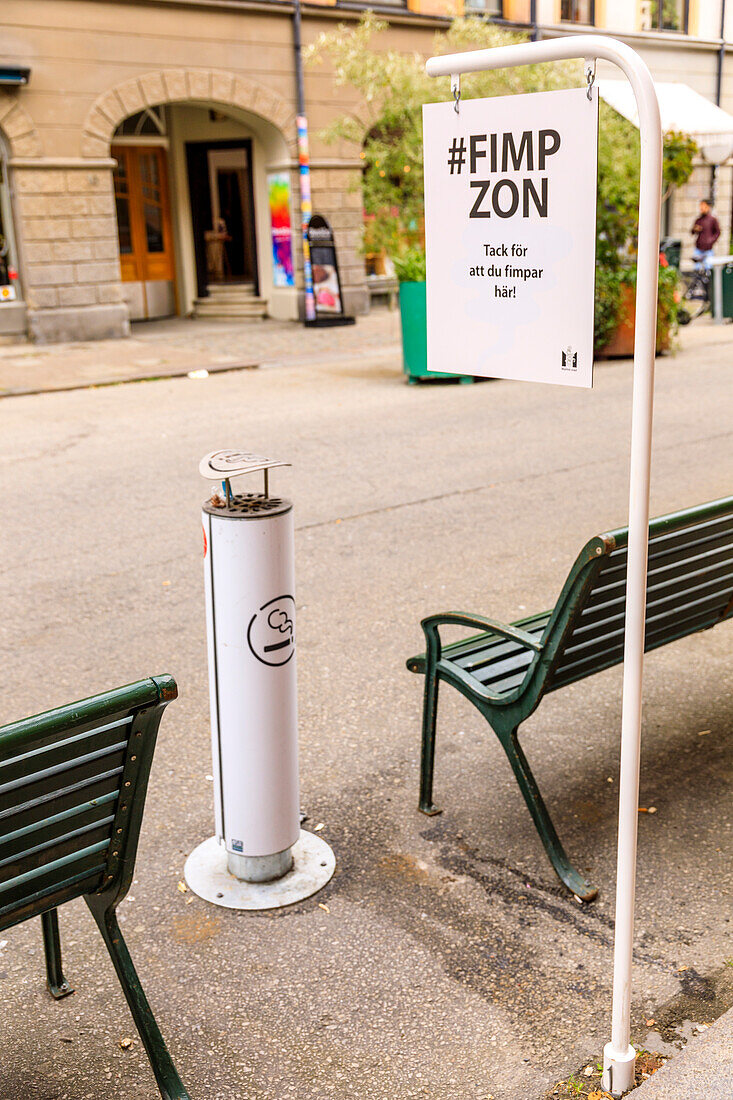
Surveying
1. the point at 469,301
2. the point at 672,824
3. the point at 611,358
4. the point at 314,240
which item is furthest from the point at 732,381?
the point at 469,301

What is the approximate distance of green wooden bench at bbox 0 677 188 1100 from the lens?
7.41 feet

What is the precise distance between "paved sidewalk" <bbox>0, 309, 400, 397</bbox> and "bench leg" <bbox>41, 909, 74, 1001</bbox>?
36.4ft

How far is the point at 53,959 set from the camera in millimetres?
2971

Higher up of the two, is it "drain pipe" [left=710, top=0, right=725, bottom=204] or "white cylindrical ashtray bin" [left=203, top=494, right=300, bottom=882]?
"drain pipe" [left=710, top=0, right=725, bottom=204]

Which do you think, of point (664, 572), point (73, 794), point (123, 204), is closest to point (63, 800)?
point (73, 794)

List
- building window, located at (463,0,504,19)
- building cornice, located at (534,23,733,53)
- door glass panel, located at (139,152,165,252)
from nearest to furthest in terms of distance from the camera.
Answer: door glass panel, located at (139,152,165,252), building window, located at (463,0,504,19), building cornice, located at (534,23,733,53)

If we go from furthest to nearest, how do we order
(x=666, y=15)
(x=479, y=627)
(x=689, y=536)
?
(x=666, y=15), (x=479, y=627), (x=689, y=536)

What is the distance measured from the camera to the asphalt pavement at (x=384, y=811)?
2.79m

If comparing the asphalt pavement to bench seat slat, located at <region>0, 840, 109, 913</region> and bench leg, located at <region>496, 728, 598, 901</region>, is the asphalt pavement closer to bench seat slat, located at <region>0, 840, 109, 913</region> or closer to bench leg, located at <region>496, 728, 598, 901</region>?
bench leg, located at <region>496, 728, 598, 901</region>

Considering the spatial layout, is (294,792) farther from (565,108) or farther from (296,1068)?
(565,108)

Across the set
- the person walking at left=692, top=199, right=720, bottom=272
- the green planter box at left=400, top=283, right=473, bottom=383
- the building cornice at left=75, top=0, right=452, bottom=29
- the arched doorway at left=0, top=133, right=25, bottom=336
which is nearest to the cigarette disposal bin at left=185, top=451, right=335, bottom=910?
the green planter box at left=400, top=283, right=473, bottom=383

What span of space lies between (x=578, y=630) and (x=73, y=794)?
5.31 feet

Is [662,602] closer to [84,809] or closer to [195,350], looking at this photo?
[84,809]

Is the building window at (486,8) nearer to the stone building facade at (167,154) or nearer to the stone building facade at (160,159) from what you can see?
the stone building facade at (167,154)
